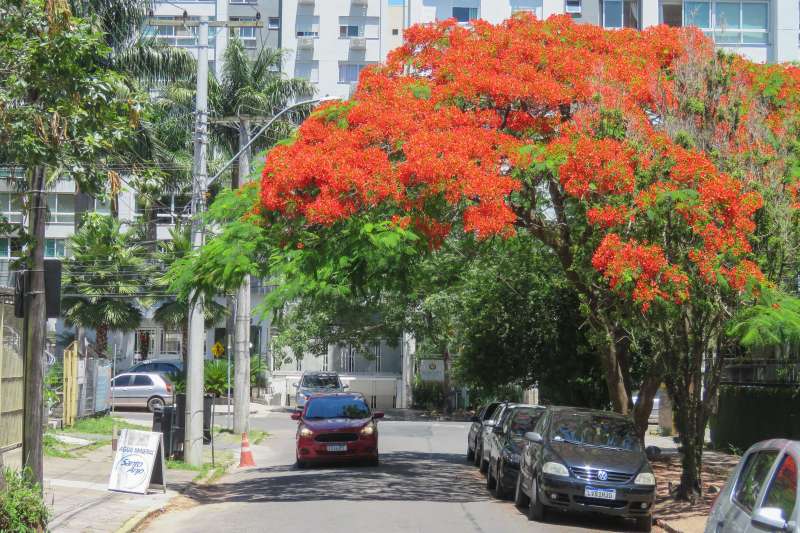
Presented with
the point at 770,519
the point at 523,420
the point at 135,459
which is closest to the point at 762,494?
the point at 770,519

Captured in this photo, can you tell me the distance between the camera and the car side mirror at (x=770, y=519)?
621cm

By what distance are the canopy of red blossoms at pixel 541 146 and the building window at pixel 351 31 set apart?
1635 inches

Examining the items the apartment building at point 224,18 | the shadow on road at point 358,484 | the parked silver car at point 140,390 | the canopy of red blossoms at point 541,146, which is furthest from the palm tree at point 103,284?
the canopy of red blossoms at point 541,146

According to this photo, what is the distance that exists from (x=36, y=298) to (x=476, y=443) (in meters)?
14.1

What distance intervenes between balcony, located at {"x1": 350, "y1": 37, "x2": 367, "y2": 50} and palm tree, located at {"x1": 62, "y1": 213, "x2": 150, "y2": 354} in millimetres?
22216

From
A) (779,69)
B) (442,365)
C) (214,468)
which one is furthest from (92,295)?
(779,69)

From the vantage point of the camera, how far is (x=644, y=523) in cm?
1411

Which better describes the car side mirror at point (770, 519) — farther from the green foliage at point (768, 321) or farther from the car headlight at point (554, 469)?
the green foliage at point (768, 321)

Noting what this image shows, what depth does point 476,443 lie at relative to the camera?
77.4 ft

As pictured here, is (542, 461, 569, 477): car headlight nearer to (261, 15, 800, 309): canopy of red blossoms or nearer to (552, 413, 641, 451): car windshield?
(552, 413, 641, 451): car windshield

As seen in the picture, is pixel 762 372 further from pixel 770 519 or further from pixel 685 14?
pixel 685 14

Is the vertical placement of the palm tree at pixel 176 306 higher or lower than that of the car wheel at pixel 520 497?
higher

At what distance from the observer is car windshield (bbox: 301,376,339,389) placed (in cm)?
4341

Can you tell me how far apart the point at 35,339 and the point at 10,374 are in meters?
3.36
